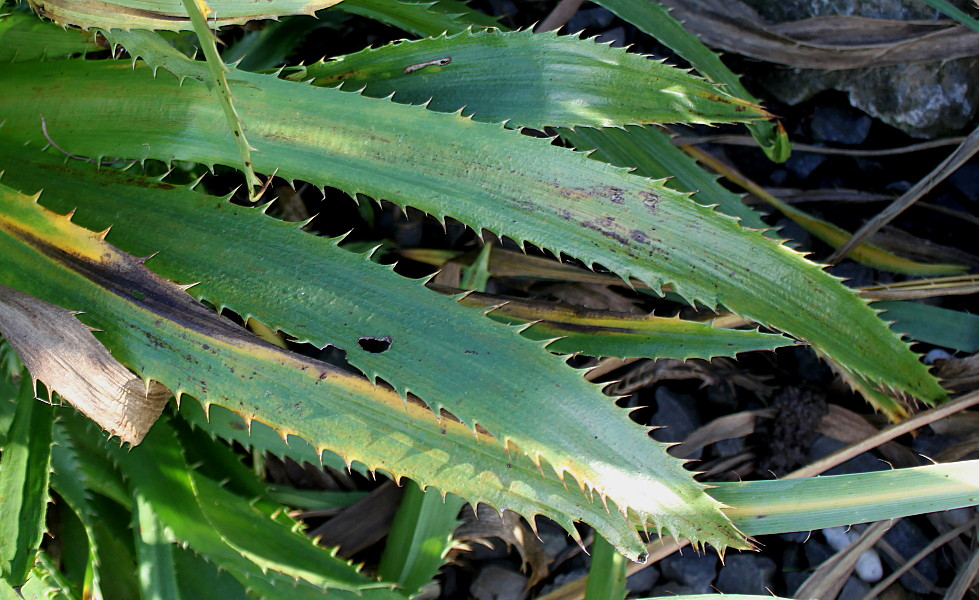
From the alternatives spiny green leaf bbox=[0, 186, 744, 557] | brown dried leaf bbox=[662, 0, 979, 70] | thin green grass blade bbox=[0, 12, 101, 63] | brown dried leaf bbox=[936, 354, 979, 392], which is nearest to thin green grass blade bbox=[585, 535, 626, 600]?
spiny green leaf bbox=[0, 186, 744, 557]

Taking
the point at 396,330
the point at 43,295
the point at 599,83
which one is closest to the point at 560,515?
the point at 396,330

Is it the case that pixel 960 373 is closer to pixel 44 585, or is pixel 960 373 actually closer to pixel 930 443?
pixel 930 443

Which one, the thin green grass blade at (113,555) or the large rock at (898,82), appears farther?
the large rock at (898,82)

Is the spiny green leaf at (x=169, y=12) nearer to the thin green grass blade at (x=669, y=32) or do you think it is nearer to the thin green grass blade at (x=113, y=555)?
the thin green grass blade at (x=669, y=32)

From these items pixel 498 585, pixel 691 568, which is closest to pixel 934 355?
pixel 691 568

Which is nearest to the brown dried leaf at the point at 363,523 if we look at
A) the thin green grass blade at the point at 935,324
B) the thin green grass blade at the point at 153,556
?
the thin green grass blade at the point at 153,556

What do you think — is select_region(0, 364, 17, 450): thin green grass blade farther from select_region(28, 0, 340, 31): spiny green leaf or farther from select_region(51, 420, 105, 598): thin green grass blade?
select_region(28, 0, 340, 31): spiny green leaf
